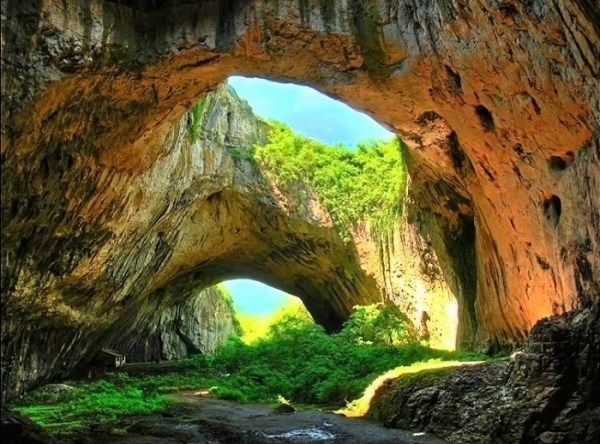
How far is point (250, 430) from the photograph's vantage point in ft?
27.0

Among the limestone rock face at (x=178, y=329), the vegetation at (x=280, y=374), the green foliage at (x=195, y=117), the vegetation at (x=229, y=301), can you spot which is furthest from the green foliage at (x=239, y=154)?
the vegetation at (x=229, y=301)

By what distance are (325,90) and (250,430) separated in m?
6.30

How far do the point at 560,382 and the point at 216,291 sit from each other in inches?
1071

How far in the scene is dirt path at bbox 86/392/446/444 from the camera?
7.42m

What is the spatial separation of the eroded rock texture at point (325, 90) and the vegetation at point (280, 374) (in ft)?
5.82

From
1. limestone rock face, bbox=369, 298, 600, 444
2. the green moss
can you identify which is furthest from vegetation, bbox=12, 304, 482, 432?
the green moss

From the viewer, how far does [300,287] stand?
77.5ft

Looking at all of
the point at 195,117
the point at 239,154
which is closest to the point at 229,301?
the point at 239,154

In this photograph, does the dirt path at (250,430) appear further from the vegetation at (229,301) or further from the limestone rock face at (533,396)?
the vegetation at (229,301)

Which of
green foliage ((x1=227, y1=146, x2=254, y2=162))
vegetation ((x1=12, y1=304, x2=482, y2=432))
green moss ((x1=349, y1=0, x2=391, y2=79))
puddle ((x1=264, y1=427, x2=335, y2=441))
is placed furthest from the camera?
green foliage ((x1=227, y1=146, x2=254, y2=162))

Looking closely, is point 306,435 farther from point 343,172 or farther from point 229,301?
point 229,301

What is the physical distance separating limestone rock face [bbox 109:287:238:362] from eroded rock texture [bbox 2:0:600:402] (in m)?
9.31

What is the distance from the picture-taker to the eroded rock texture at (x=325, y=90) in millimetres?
7398

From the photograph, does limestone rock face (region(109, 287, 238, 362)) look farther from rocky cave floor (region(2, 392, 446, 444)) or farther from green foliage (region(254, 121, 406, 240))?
rocky cave floor (region(2, 392, 446, 444))
